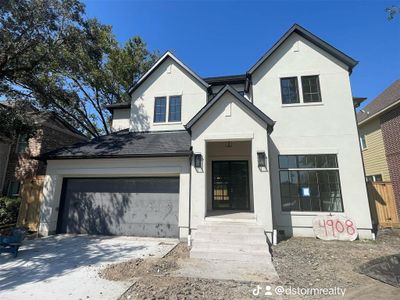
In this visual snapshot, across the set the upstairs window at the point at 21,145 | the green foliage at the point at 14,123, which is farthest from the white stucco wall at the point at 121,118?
the upstairs window at the point at 21,145

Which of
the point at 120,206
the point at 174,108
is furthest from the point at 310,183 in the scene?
the point at 120,206

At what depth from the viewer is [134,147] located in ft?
32.9

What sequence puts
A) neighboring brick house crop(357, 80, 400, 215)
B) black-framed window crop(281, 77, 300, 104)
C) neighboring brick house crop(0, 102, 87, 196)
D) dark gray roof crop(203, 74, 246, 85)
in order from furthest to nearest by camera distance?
neighboring brick house crop(0, 102, 87, 196), dark gray roof crop(203, 74, 246, 85), neighboring brick house crop(357, 80, 400, 215), black-framed window crop(281, 77, 300, 104)

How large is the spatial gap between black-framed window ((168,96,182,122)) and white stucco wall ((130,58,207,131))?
0.70 feet

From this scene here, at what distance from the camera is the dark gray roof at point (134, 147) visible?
916 centimetres

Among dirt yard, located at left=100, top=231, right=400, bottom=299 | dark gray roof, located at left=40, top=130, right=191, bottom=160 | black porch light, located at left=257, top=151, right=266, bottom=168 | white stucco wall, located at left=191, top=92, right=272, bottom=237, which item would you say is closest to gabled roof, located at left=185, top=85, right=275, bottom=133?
white stucco wall, located at left=191, top=92, right=272, bottom=237

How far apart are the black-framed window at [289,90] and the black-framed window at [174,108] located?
5.54 m

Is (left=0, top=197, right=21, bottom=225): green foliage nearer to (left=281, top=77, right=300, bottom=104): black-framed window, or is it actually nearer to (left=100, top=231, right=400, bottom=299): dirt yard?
(left=100, top=231, right=400, bottom=299): dirt yard

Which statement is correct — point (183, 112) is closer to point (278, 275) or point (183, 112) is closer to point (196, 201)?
point (196, 201)

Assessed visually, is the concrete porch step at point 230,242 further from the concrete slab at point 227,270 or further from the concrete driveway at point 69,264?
the concrete driveway at point 69,264

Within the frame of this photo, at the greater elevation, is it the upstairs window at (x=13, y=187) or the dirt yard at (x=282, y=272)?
the upstairs window at (x=13, y=187)

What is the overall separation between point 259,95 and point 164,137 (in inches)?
205

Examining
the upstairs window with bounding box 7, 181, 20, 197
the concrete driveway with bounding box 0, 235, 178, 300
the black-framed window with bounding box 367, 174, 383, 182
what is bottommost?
the concrete driveway with bounding box 0, 235, 178, 300

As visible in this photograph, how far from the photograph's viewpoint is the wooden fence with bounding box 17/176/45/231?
995 centimetres
